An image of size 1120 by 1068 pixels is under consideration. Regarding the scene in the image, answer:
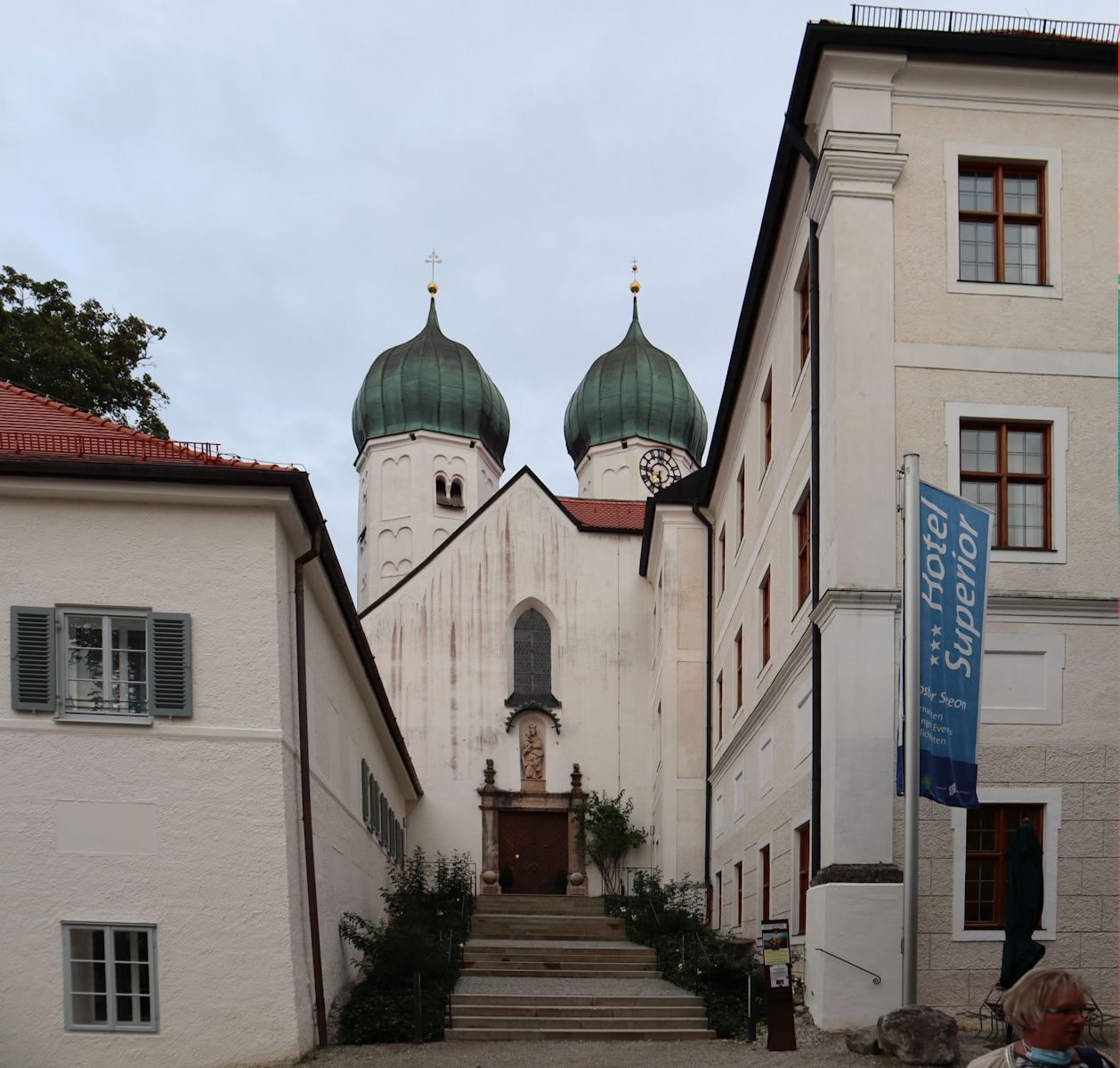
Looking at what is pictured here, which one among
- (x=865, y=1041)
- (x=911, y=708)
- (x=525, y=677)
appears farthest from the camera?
(x=525, y=677)

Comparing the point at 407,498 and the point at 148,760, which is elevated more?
the point at 407,498

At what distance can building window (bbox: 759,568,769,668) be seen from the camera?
22.2 meters

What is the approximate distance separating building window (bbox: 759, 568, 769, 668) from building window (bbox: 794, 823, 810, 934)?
411 cm

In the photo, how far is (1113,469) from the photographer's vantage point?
1625cm

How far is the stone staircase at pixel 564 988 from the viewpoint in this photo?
16922 millimetres

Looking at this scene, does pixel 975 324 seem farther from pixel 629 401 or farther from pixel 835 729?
pixel 629 401

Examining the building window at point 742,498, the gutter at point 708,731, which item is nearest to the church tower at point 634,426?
the gutter at point 708,731

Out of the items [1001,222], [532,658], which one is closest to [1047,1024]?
[1001,222]

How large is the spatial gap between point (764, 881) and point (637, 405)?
38.0 meters

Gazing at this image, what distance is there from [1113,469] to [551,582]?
77.6 ft

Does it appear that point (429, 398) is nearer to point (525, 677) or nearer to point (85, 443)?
point (525, 677)

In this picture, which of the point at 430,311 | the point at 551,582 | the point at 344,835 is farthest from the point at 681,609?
the point at 430,311

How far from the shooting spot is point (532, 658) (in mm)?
38781

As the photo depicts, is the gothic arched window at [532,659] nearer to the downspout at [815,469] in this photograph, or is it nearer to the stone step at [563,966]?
the stone step at [563,966]
